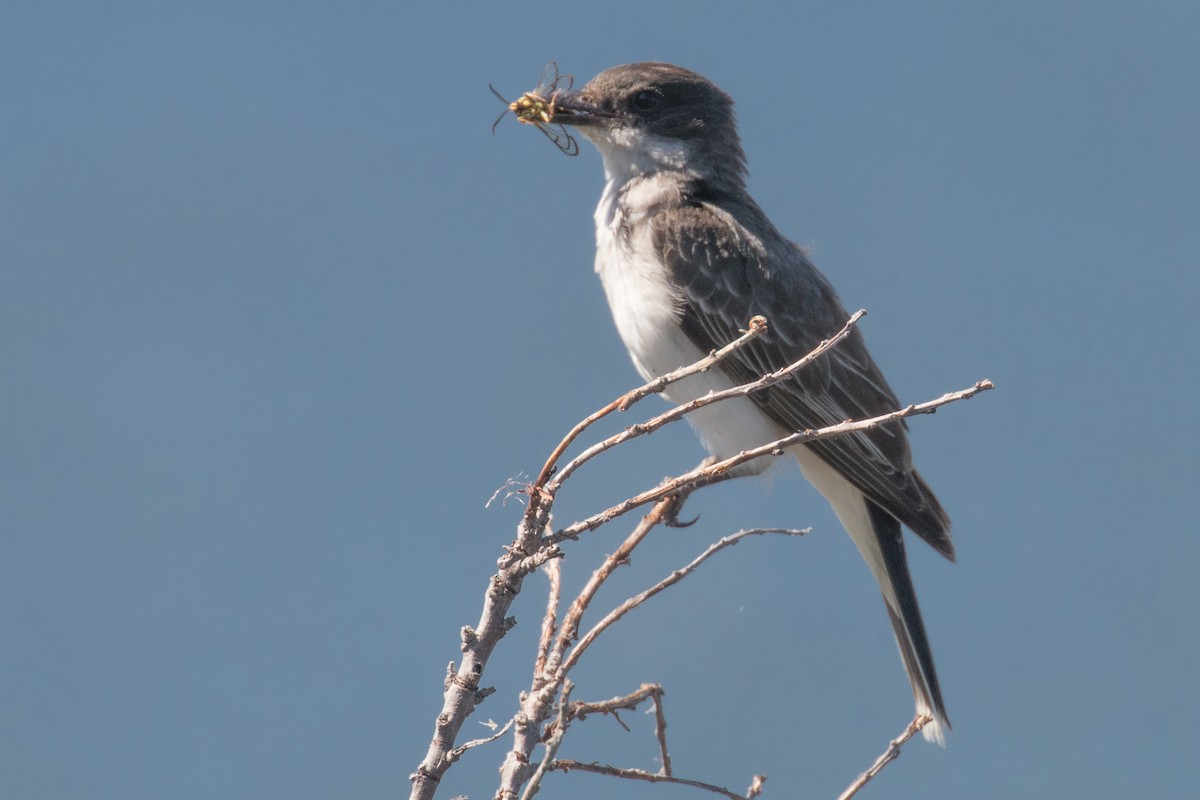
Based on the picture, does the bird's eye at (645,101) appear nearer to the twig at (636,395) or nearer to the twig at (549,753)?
the twig at (636,395)

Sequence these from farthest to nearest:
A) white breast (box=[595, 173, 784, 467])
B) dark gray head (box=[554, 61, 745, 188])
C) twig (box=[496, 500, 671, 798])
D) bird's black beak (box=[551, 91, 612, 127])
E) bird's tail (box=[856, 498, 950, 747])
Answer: dark gray head (box=[554, 61, 745, 188]), bird's black beak (box=[551, 91, 612, 127]), white breast (box=[595, 173, 784, 467]), bird's tail (box=[856, 498, 950, 747]), twig (box=[496, 500, 671, 798])

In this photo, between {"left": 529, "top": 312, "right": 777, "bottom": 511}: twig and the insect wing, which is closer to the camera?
{"left": 529, "top": 312, "right": 777, "bottom": 511}: twig

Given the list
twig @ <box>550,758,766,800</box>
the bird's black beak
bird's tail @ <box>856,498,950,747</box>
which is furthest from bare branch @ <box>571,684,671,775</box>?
the bird's black beak

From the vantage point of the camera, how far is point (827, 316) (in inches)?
165

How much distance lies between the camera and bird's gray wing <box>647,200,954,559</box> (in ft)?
12.8

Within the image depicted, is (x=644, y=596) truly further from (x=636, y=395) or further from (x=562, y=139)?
(x=562, y=139)

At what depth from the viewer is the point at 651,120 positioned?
4.27m

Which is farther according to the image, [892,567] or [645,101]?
[645,101]

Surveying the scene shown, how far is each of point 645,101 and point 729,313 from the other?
2.76 ft

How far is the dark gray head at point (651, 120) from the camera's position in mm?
4219

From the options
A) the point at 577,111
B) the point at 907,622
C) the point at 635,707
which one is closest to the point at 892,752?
the point at 635,707

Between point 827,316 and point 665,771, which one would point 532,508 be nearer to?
point 665,771

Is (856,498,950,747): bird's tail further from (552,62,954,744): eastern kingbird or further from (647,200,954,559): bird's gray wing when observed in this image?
(647,200,954,559): bird's gray wing

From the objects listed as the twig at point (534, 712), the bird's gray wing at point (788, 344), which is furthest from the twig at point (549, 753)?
the bird's gray wing at point (788, 344)
